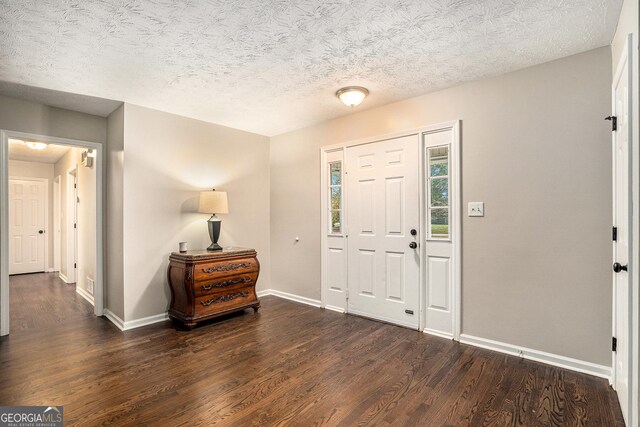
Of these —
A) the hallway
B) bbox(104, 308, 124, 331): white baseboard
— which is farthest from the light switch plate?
the hallway

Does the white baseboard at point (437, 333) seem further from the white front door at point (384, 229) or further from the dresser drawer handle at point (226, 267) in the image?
the dresser drawer handle at point (226, 267)

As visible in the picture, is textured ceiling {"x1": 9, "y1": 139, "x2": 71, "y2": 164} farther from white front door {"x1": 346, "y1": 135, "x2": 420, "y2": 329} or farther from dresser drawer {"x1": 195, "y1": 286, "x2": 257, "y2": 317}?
white front door {"x1": 346, "y1": 135, "x2": 420, "y2": 329}

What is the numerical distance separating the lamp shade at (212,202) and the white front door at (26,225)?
5.40 meters

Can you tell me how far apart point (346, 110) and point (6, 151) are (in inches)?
140

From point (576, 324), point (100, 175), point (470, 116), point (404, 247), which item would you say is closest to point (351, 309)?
point (404, 247)

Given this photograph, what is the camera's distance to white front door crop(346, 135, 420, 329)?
3398 mm

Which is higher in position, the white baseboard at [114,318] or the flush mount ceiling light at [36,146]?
the flush mount ceiling light at [36,146]

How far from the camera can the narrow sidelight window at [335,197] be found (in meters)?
4.07

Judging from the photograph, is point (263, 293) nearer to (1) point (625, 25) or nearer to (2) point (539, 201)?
(2) point (539, 201)

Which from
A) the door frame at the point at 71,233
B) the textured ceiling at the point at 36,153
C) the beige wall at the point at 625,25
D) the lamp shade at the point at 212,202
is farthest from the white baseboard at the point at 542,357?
the textured ceiling at the point at 36,153

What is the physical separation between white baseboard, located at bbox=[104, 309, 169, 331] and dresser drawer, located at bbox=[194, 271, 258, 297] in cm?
66

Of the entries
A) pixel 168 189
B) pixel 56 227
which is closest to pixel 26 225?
pixel 56 227

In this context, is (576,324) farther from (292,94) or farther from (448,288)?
(292,94)

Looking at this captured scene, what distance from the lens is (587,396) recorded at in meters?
A: 2.10
